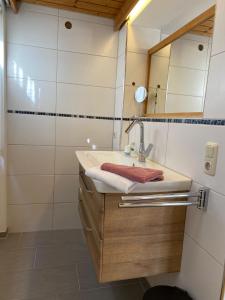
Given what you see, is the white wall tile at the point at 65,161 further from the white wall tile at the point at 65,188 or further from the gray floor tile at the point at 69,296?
the gray floor tile at the point at 69,296

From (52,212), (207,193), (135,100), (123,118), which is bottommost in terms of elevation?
(52,212)

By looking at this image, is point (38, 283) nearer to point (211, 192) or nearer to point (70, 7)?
point (211, 192)

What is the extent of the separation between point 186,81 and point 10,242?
197 cm

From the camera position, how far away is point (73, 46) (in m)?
2.07

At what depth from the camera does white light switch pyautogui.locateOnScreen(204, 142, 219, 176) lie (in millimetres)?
916

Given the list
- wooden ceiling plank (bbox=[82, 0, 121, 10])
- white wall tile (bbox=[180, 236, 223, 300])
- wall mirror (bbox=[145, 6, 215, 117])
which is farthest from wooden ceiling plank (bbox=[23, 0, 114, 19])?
white wall tile (bbox=[180, 236, 223, 300])

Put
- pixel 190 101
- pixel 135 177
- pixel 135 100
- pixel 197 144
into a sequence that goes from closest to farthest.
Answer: pixel 135 177
pixel 197 144
pixel 190 101
pixel 135 100

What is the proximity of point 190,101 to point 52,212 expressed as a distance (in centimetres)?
170

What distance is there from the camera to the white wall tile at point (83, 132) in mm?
2148

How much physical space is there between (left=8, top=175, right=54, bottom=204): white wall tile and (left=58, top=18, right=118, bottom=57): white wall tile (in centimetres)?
→ 125

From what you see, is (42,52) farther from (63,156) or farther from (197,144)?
(197,144)

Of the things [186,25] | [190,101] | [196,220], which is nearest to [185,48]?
[186,25]

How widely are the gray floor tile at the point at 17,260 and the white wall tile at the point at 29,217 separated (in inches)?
12.1

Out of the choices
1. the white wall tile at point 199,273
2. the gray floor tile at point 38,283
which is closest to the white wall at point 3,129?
the gray floor tile at point 38,283
